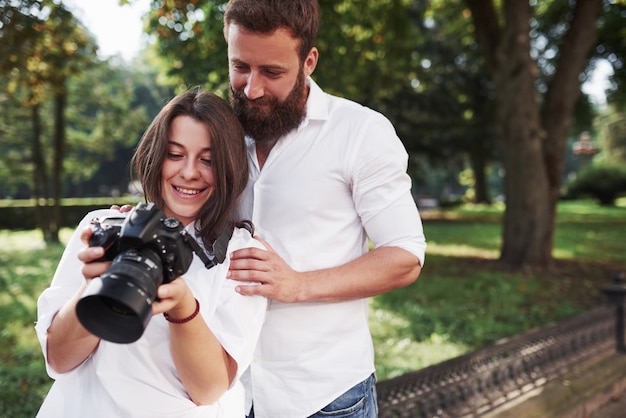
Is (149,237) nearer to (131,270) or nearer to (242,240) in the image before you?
(131,270)

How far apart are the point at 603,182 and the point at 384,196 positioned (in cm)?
3955

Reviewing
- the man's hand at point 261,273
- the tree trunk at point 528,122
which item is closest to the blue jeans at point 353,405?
the man's hand at point 261,273

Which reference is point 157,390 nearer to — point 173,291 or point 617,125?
point 173,291

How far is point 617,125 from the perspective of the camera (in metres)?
42.5

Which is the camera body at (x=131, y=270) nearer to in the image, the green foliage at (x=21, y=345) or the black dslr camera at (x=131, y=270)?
the black dslr camera at (x=131, y=270)

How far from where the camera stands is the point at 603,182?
3678cm

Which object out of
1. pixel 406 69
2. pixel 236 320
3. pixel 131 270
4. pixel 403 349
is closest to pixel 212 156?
pixel 236 320

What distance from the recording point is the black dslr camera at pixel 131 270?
1.21 meters

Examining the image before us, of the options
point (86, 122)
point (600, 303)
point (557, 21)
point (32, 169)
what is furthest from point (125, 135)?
point (600, 303)

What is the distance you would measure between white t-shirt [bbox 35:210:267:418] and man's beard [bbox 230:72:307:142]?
27.1 inches

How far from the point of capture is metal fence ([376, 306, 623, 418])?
13.1ft

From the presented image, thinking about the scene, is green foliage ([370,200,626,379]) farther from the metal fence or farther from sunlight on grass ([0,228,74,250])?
sunlight on grass ([0,228,74,250])

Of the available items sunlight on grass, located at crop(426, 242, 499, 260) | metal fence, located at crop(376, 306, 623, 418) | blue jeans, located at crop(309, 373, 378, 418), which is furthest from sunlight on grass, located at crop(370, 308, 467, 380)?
sunlight on grass, located at crop(426, 242, 499, 260)

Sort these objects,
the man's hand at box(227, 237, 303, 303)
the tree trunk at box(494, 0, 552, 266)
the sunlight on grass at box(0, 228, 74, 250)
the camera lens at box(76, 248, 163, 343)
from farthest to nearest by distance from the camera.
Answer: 1. the sunlight on grass at box(0, 228, 74, 250)
2. the tree trunk at box(494, 0, 552, 266)
3. the man's hand at box(227, 237, 303, 303)
4. the camera lens at box(76, 248, 163, 343)
